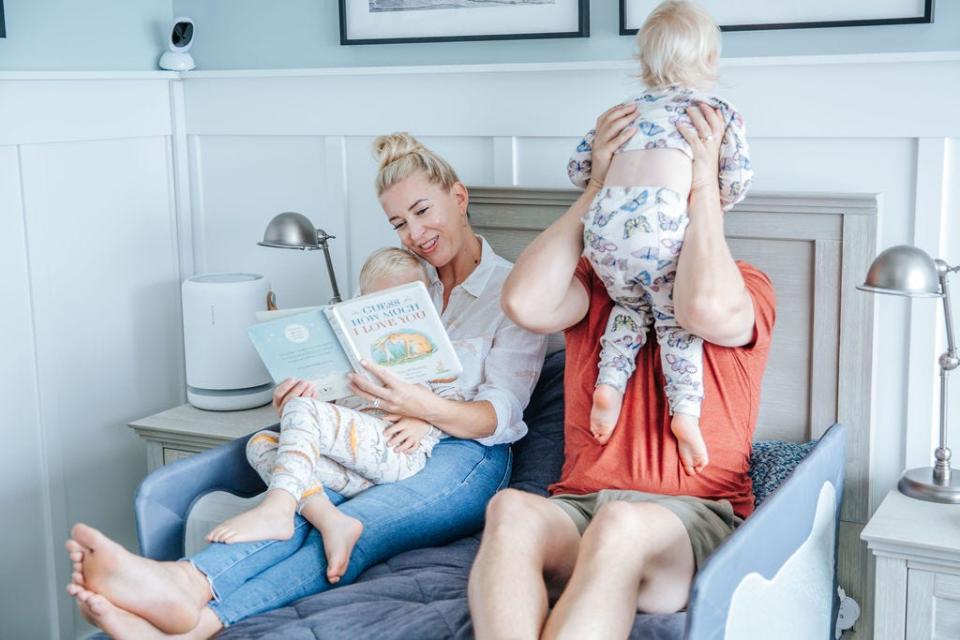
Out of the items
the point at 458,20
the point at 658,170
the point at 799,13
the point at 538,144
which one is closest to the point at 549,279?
the point at 658,170

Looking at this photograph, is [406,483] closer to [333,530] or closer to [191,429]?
[333,530]

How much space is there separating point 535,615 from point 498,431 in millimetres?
660

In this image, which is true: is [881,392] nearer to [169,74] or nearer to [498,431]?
[498,431]

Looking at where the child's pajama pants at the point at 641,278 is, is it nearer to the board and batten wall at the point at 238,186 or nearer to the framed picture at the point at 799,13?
the board and batten wall at the point at 238,186

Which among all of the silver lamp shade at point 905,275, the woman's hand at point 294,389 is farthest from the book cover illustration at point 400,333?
the silver lamp shade at point 905,275

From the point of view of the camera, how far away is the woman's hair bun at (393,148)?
7.48 feet

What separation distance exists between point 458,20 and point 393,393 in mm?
1006

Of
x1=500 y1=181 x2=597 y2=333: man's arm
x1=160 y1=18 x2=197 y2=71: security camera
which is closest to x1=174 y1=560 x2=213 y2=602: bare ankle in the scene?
x1=500 y1=181 x2=597 y2=333: man's arm

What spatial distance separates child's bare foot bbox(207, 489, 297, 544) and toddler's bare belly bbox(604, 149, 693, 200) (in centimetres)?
78

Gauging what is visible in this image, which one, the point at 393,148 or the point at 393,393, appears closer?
the point at 393,393

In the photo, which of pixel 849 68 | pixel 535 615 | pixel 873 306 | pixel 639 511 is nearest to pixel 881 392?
pixel 873 306

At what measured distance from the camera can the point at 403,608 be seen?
5.82ft

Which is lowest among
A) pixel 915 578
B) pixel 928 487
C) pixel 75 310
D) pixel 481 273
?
pixel 915 578

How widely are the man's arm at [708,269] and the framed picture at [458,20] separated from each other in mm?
727
